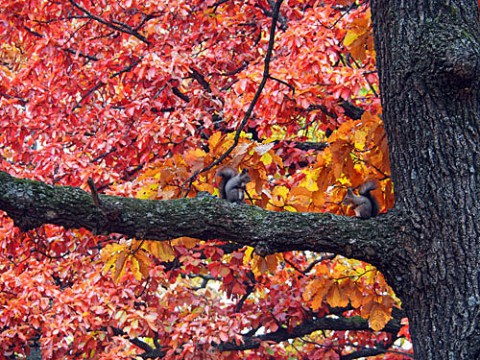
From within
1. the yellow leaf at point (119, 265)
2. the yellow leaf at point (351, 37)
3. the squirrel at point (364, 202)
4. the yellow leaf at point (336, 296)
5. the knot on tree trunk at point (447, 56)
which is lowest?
the yellow leaf at point (336, 296)

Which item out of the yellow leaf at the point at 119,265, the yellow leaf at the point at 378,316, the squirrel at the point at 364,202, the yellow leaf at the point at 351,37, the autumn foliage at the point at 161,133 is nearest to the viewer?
the squirrel at the point at 364,202

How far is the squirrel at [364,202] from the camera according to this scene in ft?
8.99

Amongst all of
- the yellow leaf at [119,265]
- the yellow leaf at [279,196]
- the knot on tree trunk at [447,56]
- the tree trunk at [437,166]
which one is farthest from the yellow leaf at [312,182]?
the yellow leaf at [119,265]

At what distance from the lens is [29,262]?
573 cm

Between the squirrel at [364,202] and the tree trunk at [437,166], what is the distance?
0.56 feet

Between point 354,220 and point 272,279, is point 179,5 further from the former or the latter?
point 354,220

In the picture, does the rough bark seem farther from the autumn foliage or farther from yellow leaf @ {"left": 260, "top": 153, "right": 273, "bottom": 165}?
the autumn foliage

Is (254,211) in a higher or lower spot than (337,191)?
lower

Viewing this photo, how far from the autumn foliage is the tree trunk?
169 centimetres

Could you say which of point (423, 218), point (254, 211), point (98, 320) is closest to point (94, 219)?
point (254, 211)

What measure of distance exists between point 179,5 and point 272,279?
8.62 feet

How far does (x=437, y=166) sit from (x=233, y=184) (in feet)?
2.99

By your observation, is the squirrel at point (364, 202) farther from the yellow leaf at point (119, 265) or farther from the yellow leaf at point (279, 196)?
the yellow leaf at point (119, 265)

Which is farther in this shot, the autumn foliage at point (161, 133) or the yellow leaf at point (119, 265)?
the autumn foliage at point (161, 133)
